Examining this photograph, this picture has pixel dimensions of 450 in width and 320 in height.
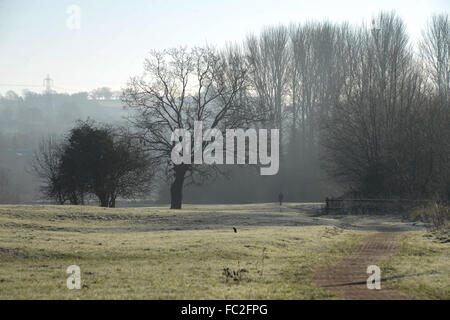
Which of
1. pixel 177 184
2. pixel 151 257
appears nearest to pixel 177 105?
pixel 177 184

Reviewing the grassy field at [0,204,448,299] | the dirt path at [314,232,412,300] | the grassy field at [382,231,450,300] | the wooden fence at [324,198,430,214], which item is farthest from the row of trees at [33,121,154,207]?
the grassy field at [382,231,450,300]

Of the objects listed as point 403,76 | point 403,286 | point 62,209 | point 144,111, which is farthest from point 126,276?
point 403,76

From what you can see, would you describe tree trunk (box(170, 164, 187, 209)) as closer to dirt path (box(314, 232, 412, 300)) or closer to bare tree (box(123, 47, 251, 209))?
bare tree (box(123, 47, 251, 209))

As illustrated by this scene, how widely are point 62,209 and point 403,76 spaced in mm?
38906

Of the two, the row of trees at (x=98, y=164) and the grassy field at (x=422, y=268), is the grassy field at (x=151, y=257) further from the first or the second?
the row of trees at (x=98, y=164)

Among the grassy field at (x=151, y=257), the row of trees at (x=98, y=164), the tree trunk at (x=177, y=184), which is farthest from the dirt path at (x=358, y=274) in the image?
the row of trees at (x=98, y=164)

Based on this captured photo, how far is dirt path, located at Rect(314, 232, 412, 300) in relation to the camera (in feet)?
39.3

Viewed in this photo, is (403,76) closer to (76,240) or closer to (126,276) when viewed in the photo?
(76,240)

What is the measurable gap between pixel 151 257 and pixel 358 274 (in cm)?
704

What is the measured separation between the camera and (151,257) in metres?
18.7

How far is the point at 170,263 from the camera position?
1739 centimetres

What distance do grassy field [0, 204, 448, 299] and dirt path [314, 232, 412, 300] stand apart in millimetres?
424

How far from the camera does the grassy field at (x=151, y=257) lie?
1248 centimetres
